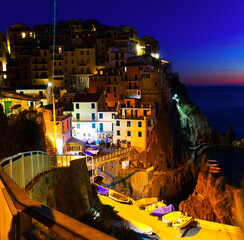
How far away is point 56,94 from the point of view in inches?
1823

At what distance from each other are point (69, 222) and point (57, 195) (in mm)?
12885

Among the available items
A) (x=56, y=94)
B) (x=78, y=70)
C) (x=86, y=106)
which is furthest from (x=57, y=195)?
(x=78, y=70)

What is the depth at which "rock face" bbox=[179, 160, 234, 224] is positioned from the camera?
31.6 m

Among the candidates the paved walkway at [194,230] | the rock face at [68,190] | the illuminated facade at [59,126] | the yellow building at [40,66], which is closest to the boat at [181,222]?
the paved walkway at [194,230]

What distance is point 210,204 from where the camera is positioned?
3331 cm

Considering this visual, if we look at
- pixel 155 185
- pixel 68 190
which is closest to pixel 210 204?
pixel 155 185

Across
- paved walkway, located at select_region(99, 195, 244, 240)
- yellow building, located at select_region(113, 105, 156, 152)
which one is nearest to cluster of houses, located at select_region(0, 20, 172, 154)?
yellow building, located at select_region(113, 105, 156, 152)

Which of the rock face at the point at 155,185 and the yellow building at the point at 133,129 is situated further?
the yellow building at the point at 133,129

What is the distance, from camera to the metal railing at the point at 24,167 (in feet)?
26.4

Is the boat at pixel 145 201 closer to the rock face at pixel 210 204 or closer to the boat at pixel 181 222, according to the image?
the rock face at pixel 210 204

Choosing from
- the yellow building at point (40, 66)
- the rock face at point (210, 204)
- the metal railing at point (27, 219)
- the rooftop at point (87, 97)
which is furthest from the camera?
the yellow building at point (40, 66)

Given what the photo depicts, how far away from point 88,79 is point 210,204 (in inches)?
1157

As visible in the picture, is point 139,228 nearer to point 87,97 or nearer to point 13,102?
point 13,102

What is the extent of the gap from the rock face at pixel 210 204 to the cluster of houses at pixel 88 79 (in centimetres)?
878
